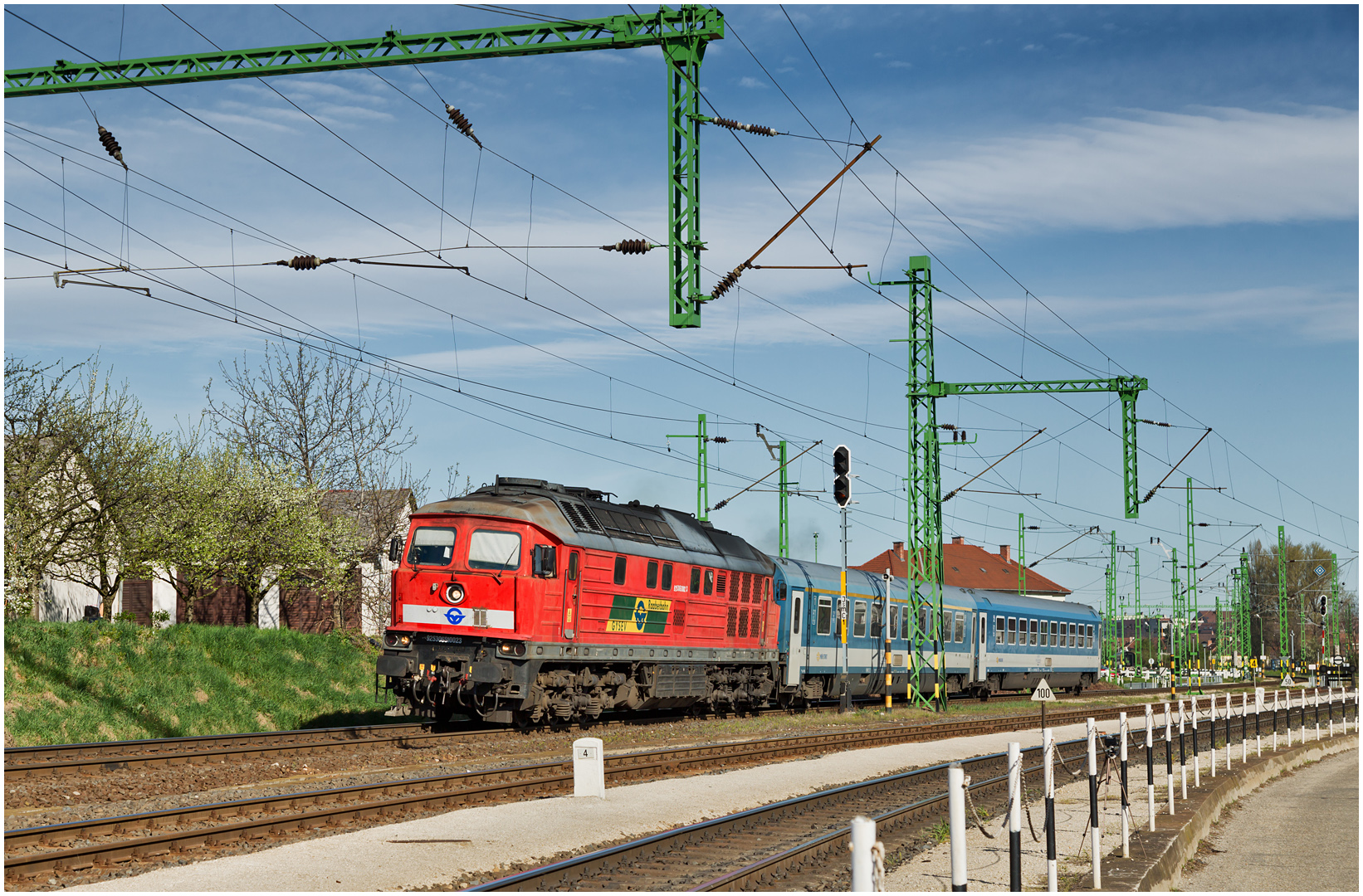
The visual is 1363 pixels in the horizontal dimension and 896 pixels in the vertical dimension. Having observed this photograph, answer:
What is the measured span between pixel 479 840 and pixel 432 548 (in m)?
10.7

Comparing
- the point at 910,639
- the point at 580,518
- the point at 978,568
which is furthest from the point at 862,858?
the point at 978,568

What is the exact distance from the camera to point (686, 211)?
1352cm

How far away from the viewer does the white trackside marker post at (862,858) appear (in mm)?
5387

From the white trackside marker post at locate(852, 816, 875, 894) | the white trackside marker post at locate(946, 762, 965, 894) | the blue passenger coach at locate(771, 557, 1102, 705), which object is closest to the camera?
the white trackside marker post at locate(852, 816, 875, 894)

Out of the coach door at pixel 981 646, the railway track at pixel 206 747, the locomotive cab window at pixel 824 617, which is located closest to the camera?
the railway track at pixel 206 747

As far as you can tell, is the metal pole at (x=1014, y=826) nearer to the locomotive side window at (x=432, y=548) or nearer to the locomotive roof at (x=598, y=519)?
the locomotive roof at (x=598, y=519)

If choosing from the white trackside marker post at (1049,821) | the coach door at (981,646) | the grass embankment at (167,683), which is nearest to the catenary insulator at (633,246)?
the white trackside marker post at (1049,821)

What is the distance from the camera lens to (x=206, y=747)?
68.0 feet

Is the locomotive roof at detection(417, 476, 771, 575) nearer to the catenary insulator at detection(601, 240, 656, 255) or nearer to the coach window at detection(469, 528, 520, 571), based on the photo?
the coach window at detection(469, 528, 520, 571)

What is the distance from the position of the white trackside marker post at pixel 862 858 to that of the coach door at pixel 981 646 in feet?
120

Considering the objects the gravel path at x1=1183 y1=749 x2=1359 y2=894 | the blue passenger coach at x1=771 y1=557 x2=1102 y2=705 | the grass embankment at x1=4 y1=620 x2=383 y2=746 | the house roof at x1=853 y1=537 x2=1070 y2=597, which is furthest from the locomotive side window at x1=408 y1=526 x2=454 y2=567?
the house roof at x1=853 y1=537 x2=1070 y2=597

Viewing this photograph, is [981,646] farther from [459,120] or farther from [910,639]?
[459,120]

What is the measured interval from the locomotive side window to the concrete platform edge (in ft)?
41.6

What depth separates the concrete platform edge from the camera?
11.2m
